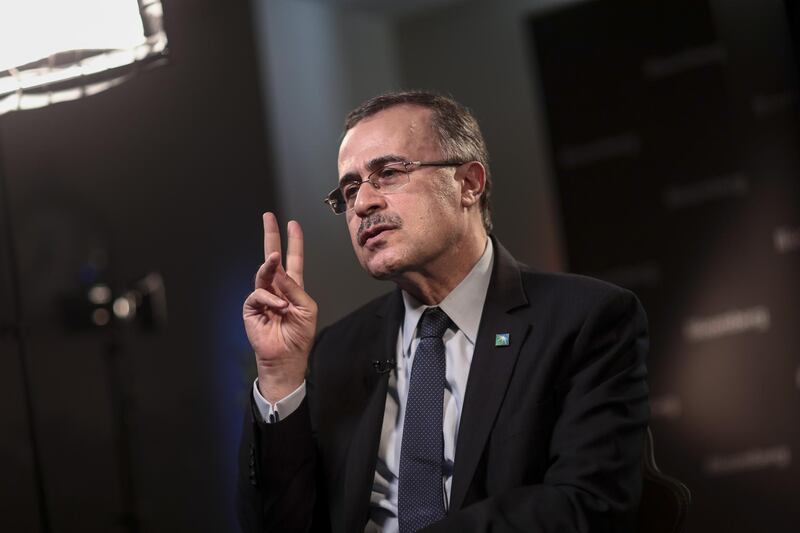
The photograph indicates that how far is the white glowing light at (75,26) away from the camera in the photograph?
2252 millimetres

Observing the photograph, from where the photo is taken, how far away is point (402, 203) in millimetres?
2109

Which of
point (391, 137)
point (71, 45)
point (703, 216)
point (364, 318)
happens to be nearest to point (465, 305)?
point (364, 318)

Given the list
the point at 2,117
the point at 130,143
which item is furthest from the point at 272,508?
the point at 130,143

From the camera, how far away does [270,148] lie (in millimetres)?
5293

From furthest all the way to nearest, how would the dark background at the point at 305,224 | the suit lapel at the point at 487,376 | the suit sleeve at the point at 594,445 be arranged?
1. the dark background at the point at 305,224
2. the suit lapel at the point at 487,376
3. the suit sleeve at the point at 594,445

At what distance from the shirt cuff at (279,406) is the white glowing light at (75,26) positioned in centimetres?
91

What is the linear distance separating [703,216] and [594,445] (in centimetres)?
324

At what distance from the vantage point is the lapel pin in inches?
78.3

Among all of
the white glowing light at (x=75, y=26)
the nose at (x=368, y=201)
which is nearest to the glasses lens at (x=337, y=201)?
the nose at (x=368, y=201)

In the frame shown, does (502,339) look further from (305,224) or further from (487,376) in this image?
(305,224)

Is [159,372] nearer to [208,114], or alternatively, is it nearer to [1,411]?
[208,114]

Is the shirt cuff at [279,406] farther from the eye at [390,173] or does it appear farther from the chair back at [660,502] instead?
the chair back at [660,502]

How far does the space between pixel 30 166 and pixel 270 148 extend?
146 cm

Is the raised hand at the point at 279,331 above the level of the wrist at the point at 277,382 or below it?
above
